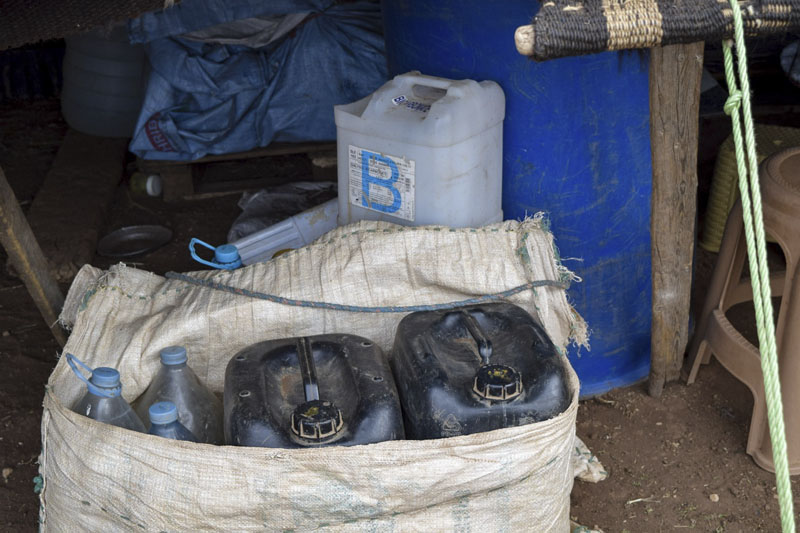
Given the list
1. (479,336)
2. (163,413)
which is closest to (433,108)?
(479,336)

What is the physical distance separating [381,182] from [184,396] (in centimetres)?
74

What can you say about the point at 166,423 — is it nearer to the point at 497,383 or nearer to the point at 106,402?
the point at 106,402

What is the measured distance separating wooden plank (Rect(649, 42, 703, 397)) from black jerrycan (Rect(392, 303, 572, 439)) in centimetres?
63

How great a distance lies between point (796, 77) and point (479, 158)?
1.27 meters

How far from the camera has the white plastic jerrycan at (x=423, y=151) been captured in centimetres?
197

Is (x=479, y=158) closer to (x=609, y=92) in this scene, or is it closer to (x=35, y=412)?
(x=609, y=92)

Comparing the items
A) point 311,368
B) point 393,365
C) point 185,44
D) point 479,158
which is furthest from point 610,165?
point 185,44

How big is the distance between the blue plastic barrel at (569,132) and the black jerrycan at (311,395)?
2.53ft

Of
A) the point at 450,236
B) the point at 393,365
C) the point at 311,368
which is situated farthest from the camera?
the point at 450,236

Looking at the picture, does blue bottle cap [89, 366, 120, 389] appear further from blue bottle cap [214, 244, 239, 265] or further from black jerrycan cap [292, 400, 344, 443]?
blue bottle cap [214, 244, 239, 265]

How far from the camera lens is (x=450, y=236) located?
1.96 meters

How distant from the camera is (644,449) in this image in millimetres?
2365

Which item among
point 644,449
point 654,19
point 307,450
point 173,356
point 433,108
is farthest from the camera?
point 644,449

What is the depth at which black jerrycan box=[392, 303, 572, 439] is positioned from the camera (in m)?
1.54
